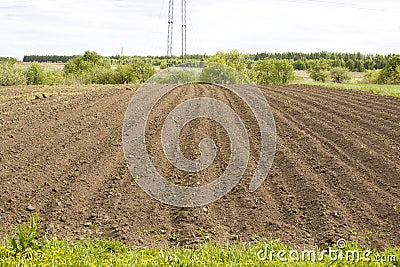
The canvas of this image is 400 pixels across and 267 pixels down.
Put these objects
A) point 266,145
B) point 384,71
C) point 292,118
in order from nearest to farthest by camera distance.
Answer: point 266,145 → point 292,118 → point 384,71

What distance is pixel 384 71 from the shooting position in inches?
2359

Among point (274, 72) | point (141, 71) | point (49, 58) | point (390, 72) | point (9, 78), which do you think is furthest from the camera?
point (49, 58)

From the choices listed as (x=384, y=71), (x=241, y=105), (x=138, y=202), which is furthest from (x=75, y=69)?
(x=138, y=202)

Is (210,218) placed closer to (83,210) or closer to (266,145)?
(83,210)

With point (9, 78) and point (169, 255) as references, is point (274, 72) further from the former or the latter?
point (169, 255)

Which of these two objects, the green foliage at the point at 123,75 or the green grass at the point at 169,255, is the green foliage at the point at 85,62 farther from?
the green grass at the point at 169,255

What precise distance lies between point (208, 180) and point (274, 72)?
2195 inches

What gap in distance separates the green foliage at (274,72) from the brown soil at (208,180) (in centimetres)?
4925

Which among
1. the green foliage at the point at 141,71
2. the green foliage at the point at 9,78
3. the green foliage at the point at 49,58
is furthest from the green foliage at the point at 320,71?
the green foliage at the point at 49,58

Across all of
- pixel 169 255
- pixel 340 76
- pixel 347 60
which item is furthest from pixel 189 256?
pixel 347 60

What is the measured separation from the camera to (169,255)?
4945 mm

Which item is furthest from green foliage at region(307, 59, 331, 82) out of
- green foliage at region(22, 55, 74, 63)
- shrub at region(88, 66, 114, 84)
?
green foliage at region(22, 55, 74, 63)

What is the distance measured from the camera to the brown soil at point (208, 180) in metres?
5.99

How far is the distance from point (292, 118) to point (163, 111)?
3.96 m
